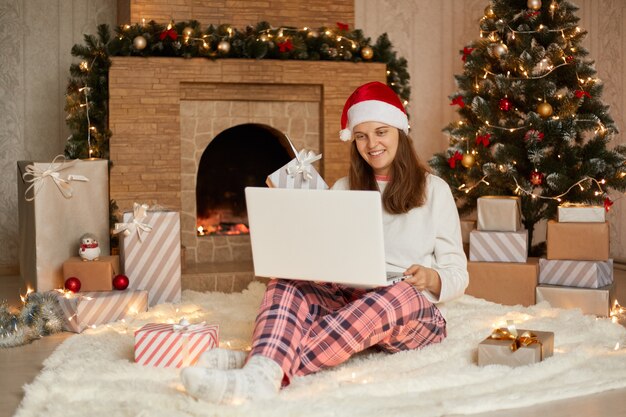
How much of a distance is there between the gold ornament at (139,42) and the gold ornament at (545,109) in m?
1.95

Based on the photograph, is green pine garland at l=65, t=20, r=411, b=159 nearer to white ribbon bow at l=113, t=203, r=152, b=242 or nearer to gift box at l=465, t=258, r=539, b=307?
white ribbon bow at l=113, t=203, r=152, b=242

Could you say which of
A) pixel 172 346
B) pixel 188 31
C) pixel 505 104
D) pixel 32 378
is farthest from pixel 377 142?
pixel 188 31

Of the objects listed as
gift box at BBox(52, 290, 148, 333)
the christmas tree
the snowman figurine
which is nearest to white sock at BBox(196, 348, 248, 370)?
gift box at BBox(52, 290, 148, 333)

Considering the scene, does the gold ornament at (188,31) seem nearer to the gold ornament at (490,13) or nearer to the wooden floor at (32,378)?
the gold ornament at (490,13)

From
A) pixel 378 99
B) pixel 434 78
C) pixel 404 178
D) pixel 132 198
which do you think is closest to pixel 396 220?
pixel 404 178

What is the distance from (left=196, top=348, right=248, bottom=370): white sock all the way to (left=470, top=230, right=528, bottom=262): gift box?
5.47ft

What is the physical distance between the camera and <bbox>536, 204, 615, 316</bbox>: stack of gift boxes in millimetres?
3324

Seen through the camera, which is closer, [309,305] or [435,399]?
[435,399]

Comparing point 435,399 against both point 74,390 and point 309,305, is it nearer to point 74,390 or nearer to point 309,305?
point 309,305

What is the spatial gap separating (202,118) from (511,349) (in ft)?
8.11

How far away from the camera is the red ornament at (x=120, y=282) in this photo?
10.6 feet

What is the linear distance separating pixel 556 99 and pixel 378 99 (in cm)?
169

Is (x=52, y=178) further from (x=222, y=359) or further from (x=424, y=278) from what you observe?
(x=424, y=278)

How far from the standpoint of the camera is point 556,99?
3775mm
